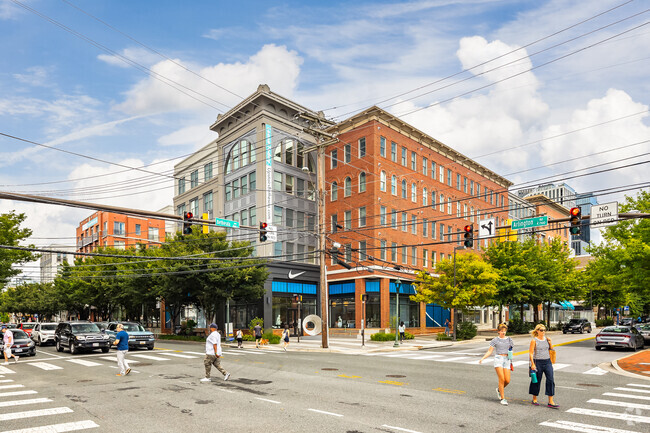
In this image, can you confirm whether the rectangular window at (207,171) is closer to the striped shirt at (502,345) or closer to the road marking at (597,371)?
the road marking at (597,371)

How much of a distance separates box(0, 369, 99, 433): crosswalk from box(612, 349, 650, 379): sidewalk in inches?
753

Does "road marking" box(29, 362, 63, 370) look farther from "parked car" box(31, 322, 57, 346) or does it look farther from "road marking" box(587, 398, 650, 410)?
"road marking" box(587, 398, 650, 410)

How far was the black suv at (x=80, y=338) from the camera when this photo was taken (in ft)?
90.1

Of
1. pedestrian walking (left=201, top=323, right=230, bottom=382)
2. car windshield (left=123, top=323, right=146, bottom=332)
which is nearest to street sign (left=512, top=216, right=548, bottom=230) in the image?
pedestrian walking (left=201, top=323, right=230, bottom=382)

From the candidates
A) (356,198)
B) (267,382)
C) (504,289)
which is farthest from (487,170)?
(267,382)

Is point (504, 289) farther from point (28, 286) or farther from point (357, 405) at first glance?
point (28, 286)

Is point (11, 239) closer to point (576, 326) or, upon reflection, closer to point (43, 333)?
point (43, 333)

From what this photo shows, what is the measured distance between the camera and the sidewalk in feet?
62.5

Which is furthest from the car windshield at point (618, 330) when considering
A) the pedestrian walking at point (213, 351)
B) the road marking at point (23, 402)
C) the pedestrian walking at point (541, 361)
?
the road marking at point (23, 402)

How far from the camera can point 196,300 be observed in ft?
147

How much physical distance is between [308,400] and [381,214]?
32314mm

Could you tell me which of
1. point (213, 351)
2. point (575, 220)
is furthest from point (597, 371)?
point (213, 351)

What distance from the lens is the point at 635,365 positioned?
2159cm

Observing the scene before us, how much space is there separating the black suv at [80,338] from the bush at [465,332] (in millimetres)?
29563
